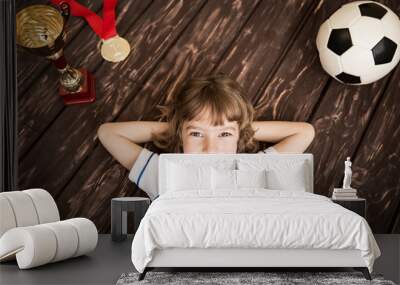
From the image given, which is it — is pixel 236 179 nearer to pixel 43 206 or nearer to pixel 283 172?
pixel 283 172

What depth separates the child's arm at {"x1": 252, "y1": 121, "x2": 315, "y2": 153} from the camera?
5391 mm

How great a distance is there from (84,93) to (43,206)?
127cm

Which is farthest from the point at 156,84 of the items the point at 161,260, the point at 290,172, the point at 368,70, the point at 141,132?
the point at 161,260

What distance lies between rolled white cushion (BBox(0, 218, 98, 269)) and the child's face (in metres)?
1.39

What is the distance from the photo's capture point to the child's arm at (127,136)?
541 centimetres

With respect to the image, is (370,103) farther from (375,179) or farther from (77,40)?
(77,40)

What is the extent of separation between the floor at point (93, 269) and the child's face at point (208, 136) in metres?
1.05

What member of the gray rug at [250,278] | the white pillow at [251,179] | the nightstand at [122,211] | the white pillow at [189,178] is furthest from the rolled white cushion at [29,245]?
the white pillow at [251,179]

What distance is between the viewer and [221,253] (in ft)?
12.4

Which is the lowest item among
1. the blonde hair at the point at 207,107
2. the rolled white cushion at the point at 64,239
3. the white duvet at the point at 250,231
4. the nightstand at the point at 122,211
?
the nightstand at the point at 122,211

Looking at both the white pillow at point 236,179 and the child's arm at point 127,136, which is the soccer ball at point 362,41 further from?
the child's arm at point 127,136

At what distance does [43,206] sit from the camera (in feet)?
14.9

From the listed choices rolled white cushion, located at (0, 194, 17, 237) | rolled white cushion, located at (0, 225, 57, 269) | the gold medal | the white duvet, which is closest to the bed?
the white duvet

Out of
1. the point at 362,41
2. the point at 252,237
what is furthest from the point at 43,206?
the point at 362,41
